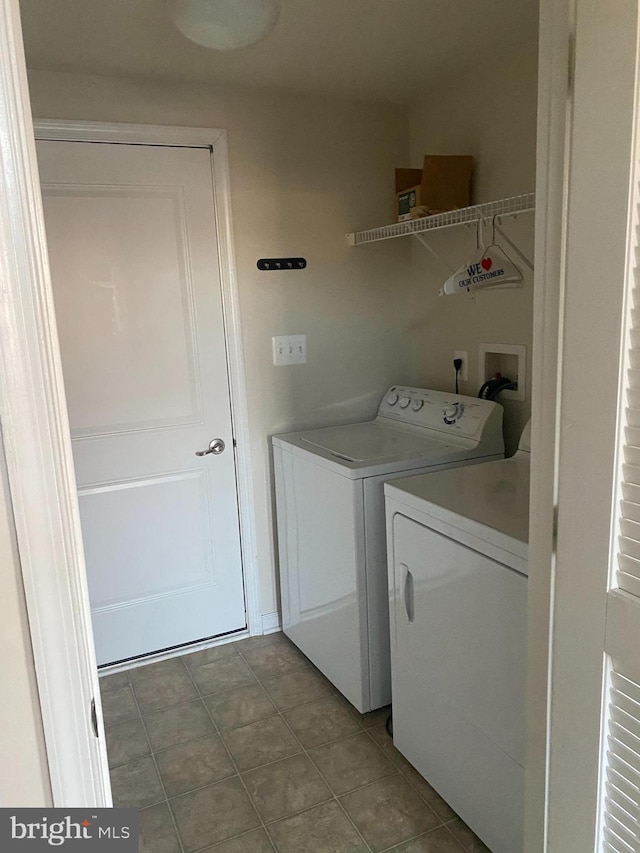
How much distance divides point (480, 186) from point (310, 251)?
74 cm

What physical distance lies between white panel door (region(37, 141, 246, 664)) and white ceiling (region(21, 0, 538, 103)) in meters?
0.31

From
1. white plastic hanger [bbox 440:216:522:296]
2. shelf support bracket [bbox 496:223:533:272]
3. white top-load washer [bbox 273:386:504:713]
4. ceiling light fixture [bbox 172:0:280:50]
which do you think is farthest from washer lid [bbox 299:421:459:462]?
ceiling light fixture [bbox 172:0:280:50]

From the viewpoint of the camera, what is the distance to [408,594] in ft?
6.29

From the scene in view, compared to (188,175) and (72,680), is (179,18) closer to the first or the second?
(188,175)

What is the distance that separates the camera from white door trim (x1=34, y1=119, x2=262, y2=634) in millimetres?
2328

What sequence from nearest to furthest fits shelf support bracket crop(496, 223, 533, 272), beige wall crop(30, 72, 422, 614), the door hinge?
the door hinge, shelf support bracket crop(496, 223, 533, 272), beige wall crop(30, 72, 422, 614)

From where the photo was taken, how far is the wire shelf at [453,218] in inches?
76.6

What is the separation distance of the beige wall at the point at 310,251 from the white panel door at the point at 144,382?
0.45 feet

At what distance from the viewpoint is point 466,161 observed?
2.41m

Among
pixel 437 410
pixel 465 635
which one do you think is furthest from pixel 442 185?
pixel 465 635

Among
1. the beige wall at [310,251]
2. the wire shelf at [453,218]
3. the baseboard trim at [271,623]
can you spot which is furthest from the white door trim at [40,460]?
the baseboard trim at [271,623]

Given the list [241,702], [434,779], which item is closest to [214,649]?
[241,702]

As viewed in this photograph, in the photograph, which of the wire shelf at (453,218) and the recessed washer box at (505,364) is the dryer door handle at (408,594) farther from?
the wire shelf at (453,218)

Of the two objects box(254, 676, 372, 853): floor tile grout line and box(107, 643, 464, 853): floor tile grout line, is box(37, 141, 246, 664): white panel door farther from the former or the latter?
box(254, 676, 372, 853): floor tile grout line
